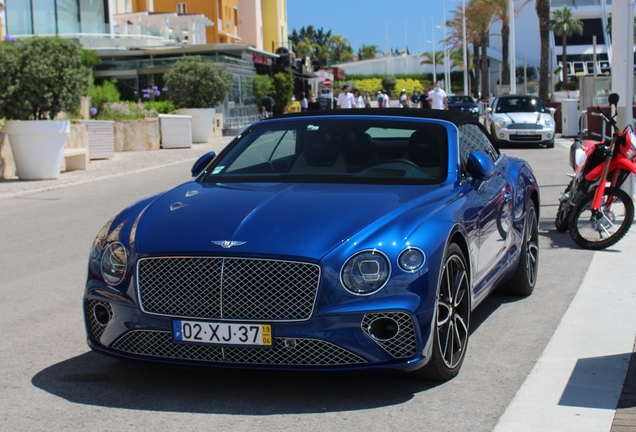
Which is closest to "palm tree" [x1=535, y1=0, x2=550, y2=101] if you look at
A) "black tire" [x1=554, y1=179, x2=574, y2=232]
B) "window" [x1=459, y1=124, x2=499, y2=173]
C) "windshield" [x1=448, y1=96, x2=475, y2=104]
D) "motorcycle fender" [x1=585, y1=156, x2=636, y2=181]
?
"windshield" [x1=448, y1=96, x2=475, y2=104]

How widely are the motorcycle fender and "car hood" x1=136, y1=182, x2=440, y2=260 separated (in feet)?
14.5

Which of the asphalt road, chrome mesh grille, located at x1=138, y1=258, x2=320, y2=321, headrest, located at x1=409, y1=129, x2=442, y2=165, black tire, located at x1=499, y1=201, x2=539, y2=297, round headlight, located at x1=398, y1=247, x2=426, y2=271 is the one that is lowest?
the asphalt road

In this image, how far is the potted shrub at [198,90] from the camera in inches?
1293

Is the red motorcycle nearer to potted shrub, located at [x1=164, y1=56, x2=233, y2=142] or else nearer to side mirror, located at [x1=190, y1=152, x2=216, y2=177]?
side mirror, located at [x1=190, y1=152, x2=216, y2=177]

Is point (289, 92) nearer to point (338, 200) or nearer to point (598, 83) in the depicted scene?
point (598, 83)

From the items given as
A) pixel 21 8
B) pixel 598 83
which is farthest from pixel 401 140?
pixel 21 8

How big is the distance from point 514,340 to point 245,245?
7.23 ft

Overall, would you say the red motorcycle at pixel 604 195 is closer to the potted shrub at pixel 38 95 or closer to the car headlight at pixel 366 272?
the car headlight at pixel 366 272

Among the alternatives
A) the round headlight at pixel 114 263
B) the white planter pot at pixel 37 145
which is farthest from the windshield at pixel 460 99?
the round headlight at pixel 114 263

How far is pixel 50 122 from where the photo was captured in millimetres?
18078

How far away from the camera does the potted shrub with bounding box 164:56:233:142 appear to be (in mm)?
32844

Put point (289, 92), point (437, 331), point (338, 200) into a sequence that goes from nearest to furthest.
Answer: point (437, 331), point (338, 200), point (289, 92)

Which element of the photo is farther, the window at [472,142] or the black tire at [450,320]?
the window at [472,142]

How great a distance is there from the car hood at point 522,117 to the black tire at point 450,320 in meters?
20.2
